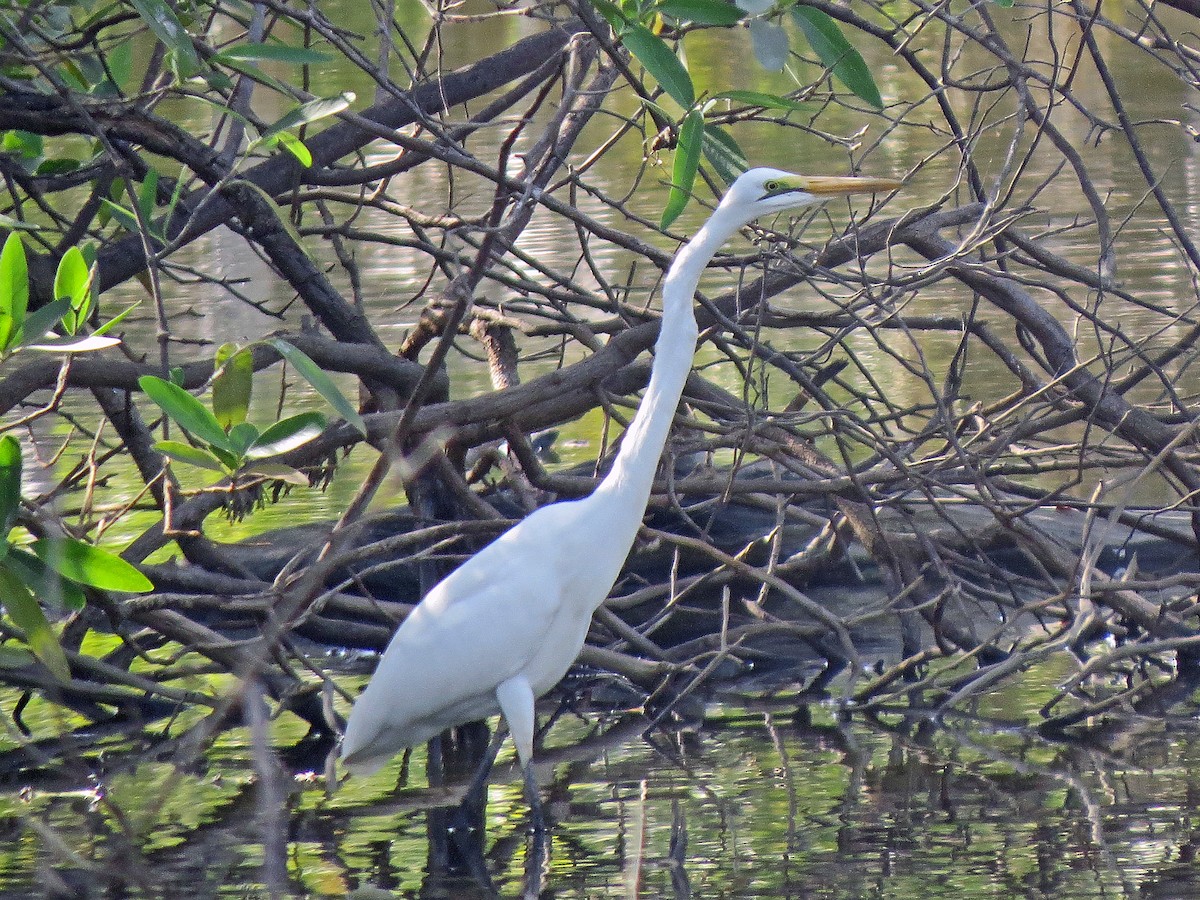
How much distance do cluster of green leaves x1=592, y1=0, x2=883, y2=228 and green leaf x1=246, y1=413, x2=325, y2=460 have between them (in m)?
0.84

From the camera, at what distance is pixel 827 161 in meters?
10.9

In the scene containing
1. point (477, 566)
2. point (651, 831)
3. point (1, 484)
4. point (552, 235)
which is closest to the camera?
point (1, 484)

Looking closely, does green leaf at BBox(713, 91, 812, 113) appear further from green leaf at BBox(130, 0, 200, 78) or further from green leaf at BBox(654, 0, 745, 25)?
green leaf at BBox(130, 0, 200, 78)

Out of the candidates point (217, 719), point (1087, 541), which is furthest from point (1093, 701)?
point (217, 719)

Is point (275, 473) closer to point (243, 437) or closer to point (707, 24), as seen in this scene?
point (243, 437)

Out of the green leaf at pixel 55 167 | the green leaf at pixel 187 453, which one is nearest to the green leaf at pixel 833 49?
the green leaf at pixel 187 453

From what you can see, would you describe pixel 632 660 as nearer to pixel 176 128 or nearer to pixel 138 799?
pixel 138 799

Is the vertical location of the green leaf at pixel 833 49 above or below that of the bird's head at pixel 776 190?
above

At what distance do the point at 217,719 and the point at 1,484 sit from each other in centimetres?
143

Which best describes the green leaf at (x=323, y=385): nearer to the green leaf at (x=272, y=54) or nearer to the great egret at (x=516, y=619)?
the green leaf at (x=272, y=54)

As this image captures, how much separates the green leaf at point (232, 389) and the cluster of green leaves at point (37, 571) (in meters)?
0.33

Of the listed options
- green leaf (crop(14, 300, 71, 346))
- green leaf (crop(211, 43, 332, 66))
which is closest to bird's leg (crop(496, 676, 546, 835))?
green leaf (crop(14, 300, 71, 346))

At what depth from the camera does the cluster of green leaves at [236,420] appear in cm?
246

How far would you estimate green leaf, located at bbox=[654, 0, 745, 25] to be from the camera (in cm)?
273
